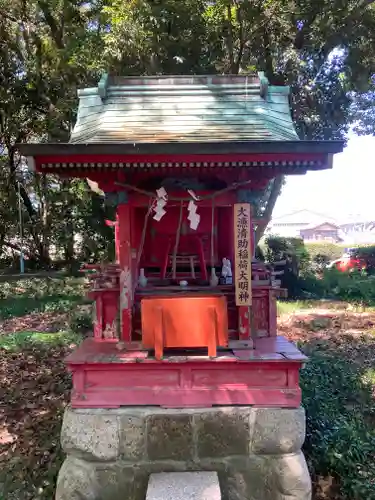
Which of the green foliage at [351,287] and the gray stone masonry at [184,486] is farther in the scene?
the green foliage at [351,287]

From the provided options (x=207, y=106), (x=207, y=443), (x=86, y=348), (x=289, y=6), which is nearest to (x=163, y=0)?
(x=289, y=6)

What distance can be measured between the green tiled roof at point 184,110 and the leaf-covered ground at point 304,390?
449cm

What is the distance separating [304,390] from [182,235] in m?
3.64

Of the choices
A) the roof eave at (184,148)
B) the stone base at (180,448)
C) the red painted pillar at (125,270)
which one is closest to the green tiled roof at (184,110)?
the roof eave at (184,148)

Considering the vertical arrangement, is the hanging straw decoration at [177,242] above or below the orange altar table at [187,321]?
above

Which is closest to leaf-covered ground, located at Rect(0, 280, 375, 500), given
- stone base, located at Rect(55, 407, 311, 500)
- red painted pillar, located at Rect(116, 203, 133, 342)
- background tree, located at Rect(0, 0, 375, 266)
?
stone base, located at Rect(55, 407, 311, 500)

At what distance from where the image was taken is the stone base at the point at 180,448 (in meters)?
5.31

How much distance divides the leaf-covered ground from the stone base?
3.24 ft

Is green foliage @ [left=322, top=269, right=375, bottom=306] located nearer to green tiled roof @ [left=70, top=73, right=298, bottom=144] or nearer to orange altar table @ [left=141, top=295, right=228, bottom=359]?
green tiled roof @ [left=70, top=73, right=298, bottom=144]

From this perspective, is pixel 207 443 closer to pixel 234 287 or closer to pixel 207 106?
pixel 234 287

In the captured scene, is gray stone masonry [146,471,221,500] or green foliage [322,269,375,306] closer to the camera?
gray stone masonry [146,471,221,500]

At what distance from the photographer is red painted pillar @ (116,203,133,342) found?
589 centimetres

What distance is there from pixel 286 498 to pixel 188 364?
1.97 metres

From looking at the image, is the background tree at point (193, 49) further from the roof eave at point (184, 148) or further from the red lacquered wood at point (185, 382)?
the red lacquered wood at point (185, 382)
